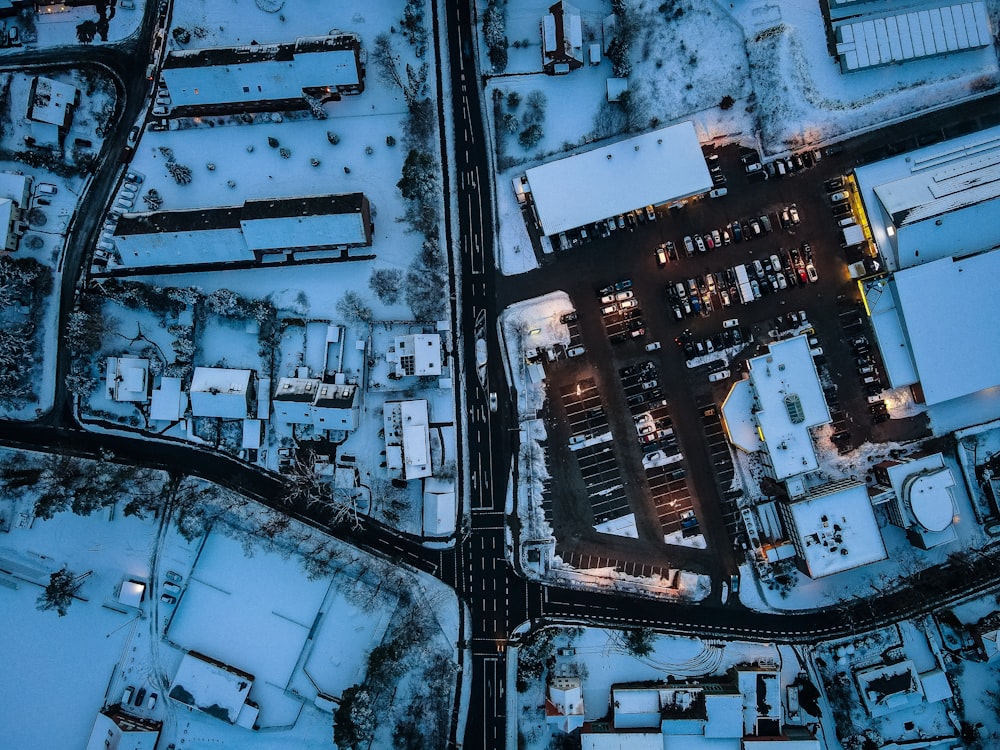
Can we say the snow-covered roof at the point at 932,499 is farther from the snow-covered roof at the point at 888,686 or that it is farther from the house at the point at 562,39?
the house at the point at 562,39

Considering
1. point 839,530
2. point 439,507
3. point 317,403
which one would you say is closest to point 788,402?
point 839,530

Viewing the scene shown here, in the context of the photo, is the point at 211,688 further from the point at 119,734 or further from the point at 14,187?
the point at 14,187

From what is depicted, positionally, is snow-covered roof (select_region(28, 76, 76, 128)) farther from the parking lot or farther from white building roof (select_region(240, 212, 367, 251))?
the parking lot

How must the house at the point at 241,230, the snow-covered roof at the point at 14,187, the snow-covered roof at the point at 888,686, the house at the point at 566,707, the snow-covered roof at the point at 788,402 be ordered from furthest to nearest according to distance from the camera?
the snow-covered roof at the point at 14,187
the snow-covered roof at the point at 888,686
the house at the point at 241,230
the snow-covered roof at the point at 788,402
the house at the point at 566,707

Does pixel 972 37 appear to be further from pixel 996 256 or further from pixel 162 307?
pixel 162 307

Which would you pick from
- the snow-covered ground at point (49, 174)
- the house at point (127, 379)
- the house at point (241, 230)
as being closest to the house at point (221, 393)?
the house at point (127, 379)

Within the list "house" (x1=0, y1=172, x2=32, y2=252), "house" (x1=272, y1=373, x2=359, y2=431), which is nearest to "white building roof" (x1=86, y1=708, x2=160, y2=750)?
"house" (x1=272, y1=373, x2=359, y2=431)

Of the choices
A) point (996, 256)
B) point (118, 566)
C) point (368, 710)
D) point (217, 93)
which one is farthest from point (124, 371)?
point (996, 256)
